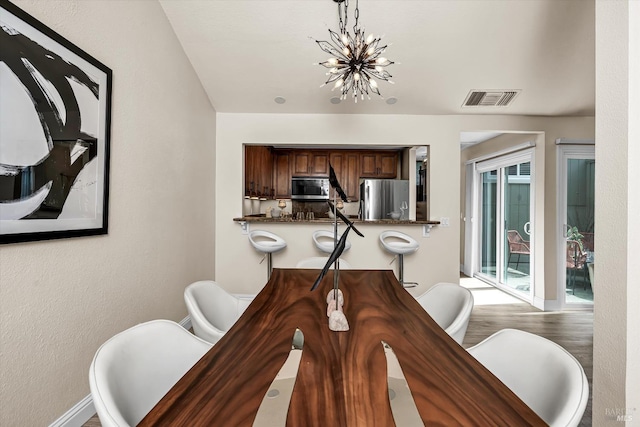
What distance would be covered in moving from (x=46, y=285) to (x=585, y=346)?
4.17m

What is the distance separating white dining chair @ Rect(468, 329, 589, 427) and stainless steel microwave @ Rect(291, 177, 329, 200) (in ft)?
16.2

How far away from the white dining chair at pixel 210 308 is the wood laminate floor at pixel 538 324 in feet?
7.16

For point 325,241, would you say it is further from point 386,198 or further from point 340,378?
point 340,378

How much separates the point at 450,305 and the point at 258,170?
14.0ft

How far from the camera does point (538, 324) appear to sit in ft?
11.1

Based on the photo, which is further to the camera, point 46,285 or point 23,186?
point 46,285

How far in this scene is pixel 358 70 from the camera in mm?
2217

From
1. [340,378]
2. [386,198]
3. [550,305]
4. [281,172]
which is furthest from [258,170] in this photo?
[340,378]

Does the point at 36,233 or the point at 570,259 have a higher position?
the point at 36,233

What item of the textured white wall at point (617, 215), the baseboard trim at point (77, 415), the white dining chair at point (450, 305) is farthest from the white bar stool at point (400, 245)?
the baseboard trim at point (77, 415)

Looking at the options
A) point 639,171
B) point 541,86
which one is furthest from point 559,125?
point 639,171

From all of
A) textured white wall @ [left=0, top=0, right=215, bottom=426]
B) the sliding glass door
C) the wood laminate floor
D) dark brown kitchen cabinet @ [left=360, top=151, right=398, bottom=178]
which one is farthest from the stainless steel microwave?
the wood laminate floor

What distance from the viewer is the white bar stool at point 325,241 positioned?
3602 millimetres

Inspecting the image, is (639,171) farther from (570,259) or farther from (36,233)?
(570,259)
